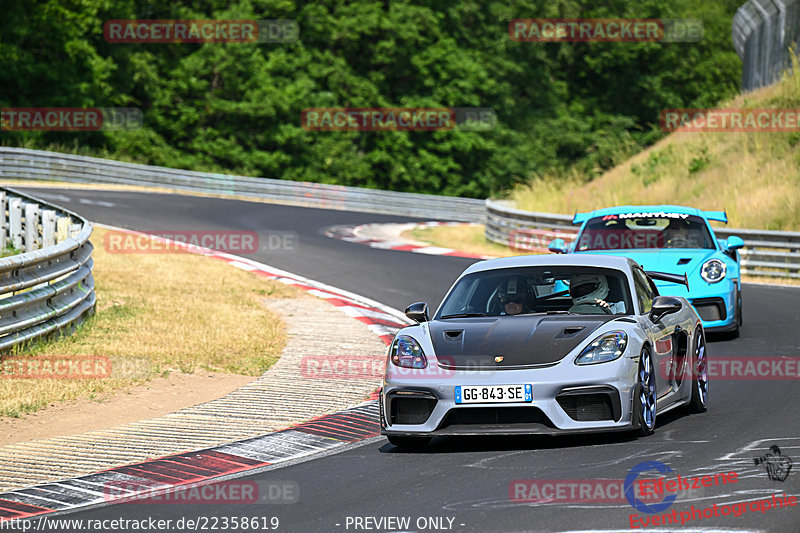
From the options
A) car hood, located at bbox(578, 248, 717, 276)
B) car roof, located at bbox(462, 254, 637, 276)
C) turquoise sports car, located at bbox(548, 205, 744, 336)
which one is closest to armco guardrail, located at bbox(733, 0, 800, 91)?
turquoise sports car, located at bbox(548, 205, 744, 336)

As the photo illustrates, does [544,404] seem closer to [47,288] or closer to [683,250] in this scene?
[47,288]

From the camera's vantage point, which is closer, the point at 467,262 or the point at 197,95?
the point at 467,262

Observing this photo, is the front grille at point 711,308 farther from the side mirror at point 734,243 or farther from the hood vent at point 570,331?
the hood vent at point 570,331

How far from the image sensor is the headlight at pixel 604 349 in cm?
796

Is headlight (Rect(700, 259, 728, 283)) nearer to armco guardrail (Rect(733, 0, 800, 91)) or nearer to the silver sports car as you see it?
the silver sports car

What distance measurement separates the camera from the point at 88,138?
50906mm

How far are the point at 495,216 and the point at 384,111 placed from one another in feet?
100

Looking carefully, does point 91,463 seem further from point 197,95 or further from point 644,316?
point 197,95

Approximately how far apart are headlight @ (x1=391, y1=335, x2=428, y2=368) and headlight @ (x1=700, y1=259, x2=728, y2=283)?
6.15 m

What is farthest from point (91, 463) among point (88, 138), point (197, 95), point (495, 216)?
point (197, 95)

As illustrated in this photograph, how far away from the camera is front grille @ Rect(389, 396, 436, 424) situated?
8.02 m

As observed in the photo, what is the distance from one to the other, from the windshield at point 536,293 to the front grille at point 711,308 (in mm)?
4612

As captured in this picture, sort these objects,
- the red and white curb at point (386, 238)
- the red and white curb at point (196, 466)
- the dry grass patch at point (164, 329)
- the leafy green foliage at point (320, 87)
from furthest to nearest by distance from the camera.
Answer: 1. the leafy green foliage at point (320, 87)
2. the red and white curb at point (386, 238)
3. the dry grass patch at point (164, 329)
4. the red and white curb at point (196, 466)

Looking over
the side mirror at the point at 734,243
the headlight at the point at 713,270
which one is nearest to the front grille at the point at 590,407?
the headlight at the point at 713,270
